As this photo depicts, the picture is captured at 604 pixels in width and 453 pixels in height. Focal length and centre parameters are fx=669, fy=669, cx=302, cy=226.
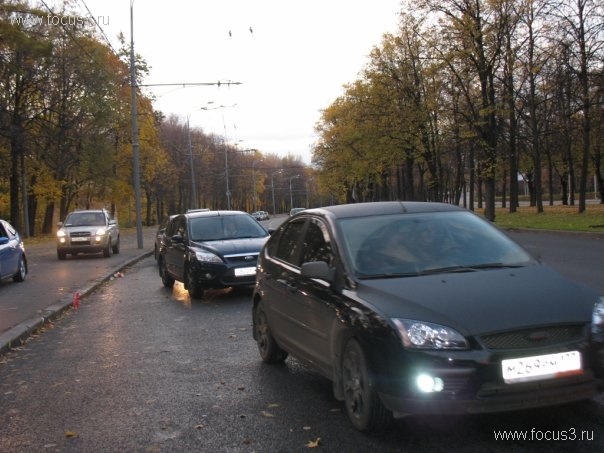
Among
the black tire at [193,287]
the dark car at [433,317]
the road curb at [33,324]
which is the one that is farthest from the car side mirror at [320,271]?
the black tire at [193,287]

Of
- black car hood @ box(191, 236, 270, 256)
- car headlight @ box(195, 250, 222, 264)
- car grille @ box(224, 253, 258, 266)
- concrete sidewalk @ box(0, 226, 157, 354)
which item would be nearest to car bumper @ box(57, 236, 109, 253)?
concrete sidewalk @ box(0, 226, 157, 354)

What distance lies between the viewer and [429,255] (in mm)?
5051

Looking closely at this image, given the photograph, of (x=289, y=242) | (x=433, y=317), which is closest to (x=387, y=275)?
(x=433, y=317)

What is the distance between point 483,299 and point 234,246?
784cm

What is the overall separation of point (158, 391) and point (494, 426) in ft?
9.34

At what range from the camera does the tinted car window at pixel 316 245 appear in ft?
17.5

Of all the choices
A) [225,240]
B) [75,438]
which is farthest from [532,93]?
[75,438]

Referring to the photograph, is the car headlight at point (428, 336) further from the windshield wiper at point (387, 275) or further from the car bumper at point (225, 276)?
the car bumper at point (225, 276)

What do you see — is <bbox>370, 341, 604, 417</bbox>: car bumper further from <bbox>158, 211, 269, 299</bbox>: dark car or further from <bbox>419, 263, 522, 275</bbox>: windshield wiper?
<bbox>158, 211, 269, 299</bbox>: dark car

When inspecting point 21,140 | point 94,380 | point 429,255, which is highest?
point 21,140

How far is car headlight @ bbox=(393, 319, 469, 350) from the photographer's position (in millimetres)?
3979

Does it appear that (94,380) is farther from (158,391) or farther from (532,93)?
(532,93)

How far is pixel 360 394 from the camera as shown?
4.45 meters

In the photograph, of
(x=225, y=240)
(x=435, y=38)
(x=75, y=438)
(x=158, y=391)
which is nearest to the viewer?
(x=75, y=438)
